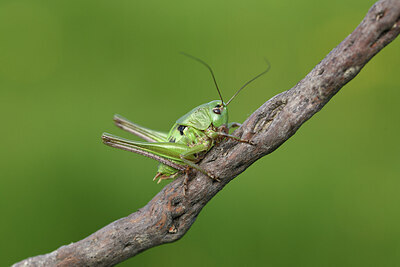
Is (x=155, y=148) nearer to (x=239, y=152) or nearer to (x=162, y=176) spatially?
(x=162, y=176)

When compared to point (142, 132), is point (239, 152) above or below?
below

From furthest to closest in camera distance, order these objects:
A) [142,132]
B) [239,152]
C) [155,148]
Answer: [142,132]
[155,148]
[239,152]

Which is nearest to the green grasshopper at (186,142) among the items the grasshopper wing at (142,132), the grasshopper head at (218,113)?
the grasshopper head at (218,113)

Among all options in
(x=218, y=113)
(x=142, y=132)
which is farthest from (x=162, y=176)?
(x=218, y=113)

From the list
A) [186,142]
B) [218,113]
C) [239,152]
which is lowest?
[239,152]

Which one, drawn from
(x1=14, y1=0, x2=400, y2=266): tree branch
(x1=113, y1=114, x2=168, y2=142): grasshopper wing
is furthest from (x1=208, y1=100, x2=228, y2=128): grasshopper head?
(x1=113, y1=114, x2=168, y2=142): grasshopper wing

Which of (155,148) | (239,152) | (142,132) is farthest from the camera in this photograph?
(142,132)

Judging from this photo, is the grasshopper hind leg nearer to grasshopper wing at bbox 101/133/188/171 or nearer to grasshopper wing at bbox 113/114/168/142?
grasshopper wing at bbox 101/133/188/171
